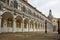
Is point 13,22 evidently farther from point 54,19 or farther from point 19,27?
point 54,19

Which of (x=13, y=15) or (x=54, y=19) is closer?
(x=13, y=15)

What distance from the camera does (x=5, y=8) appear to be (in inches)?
814

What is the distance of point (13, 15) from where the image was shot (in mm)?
24312

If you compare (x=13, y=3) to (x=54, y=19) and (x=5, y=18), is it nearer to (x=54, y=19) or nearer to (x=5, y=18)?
(x=5, y=18)

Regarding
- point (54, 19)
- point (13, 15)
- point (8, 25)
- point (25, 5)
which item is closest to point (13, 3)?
point (13, 15)

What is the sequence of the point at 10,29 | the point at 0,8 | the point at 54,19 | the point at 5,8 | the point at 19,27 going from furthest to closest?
the point at 54,19
the point at 19,27
the point at 10,29
the point at 5,8
the point at 0,8

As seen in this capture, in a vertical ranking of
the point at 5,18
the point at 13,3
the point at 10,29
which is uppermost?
the point at 13,3

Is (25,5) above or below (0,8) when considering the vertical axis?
above

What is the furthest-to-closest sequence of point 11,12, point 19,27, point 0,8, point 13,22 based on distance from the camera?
point 19,27 → point 13,22 → point 11,12 → point 0,8

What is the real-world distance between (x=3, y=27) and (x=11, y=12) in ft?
11.1

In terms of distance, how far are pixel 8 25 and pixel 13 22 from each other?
2190 millimetres

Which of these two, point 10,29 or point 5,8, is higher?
point 5,8

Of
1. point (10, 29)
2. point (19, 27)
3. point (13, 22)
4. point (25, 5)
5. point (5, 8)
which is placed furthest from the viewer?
point (25, 5)

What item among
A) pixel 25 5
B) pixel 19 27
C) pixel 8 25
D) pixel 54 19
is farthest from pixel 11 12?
pixel 54 19
